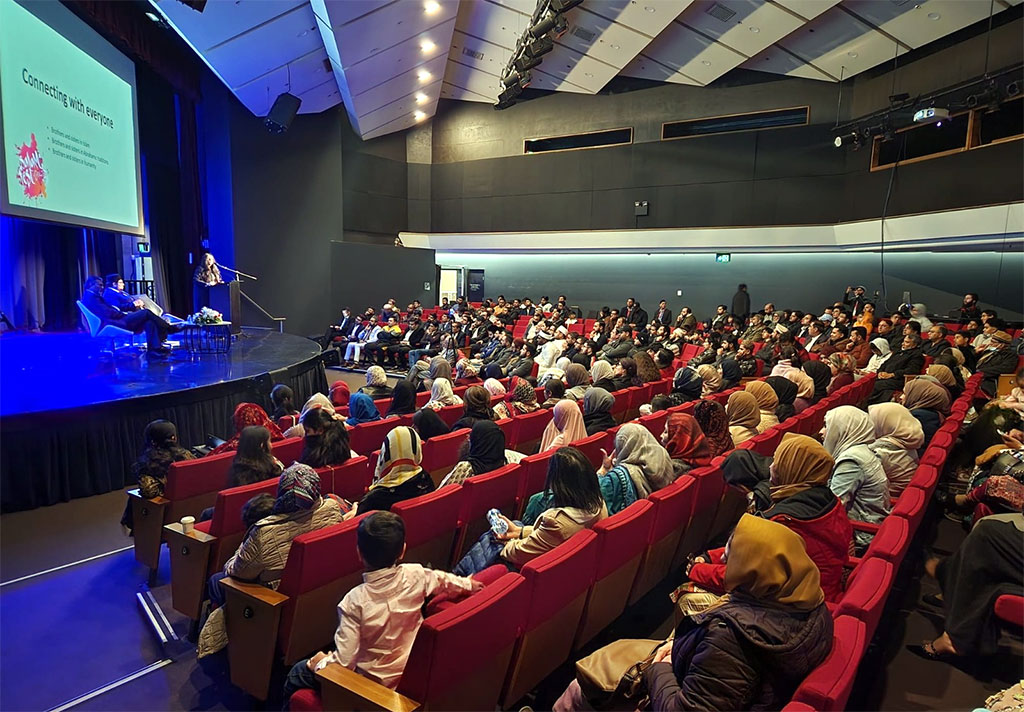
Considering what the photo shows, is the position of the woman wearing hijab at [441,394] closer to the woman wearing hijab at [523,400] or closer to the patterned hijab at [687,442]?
the woman wearing hijab at [523,400]

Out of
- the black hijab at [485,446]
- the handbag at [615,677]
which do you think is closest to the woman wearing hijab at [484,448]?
the black hijab at [485,446]

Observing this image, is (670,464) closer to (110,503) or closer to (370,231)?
(110,503)

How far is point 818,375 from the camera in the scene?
5.57 meters

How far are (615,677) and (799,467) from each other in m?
1.10

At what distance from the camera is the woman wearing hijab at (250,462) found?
311 centimetres

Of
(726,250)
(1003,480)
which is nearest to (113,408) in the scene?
(1003,480)

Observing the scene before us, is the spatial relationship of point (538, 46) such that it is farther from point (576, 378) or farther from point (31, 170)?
point (31, 170)

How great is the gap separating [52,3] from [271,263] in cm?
707

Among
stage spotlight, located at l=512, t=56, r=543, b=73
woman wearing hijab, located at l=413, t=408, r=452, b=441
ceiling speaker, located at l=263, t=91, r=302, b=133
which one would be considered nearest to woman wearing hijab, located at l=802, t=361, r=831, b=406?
woman wearing hijab, located at l=413, t=408, r=452, b=441

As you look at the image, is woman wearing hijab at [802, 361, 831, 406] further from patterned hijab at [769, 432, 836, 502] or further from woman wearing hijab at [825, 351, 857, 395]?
patterned hijab at [769, 432, 836, 502]

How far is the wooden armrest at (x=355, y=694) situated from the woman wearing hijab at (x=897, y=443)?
3043mm

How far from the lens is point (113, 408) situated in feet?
15.6

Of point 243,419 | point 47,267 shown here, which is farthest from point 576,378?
point 47,267

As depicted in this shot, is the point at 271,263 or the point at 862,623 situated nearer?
the point at 862,623
